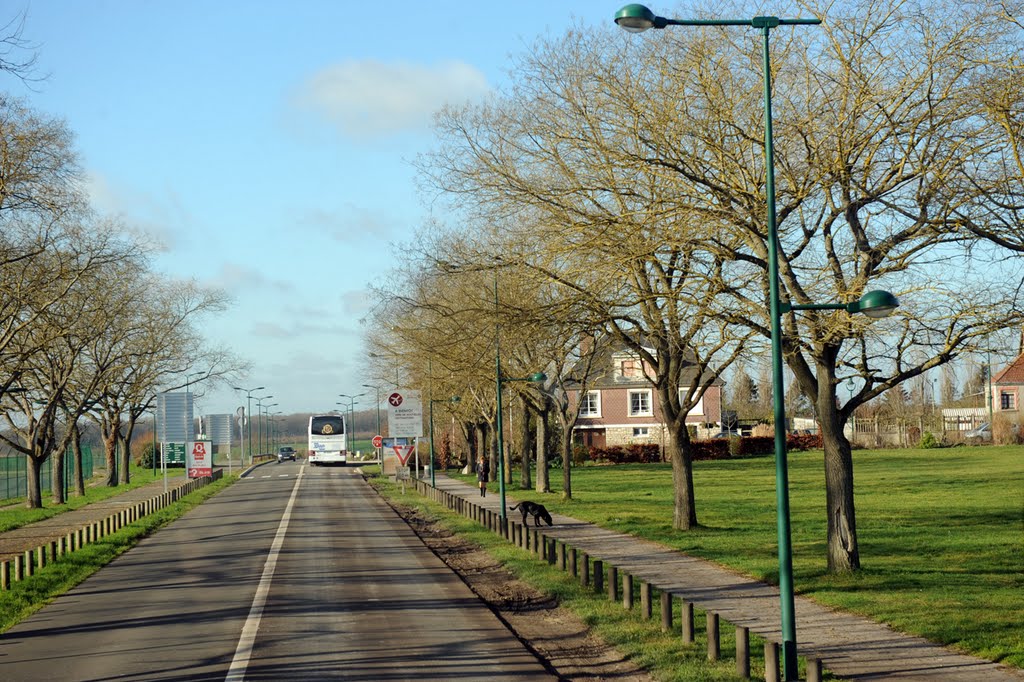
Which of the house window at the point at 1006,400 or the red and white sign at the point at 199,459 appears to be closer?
the red and white sign at the point at 199,459

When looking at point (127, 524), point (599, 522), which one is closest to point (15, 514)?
point (127, 524)

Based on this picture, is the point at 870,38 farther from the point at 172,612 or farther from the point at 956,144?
the point at 172,612

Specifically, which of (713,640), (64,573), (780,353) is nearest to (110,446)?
(64,573)

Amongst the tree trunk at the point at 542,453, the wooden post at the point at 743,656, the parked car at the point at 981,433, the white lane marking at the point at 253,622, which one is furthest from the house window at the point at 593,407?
the wooden post at the point at 743,656

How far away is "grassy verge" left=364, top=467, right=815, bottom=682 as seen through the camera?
11.1 metres

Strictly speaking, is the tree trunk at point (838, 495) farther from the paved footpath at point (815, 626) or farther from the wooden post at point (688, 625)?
the wooden post at point (688, 625)

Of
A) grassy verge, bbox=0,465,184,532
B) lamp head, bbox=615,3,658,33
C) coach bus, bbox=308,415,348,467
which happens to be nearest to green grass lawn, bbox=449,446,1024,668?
lamp head, bbox=615,3,658,33

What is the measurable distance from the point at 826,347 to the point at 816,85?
4.06 metres

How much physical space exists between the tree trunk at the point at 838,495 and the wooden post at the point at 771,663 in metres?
7.81

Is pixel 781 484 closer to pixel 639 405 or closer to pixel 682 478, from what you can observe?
pixel 682 478

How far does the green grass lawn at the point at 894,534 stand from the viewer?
14195 mm

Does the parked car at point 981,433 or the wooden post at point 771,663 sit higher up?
the wooden post at point 771,663

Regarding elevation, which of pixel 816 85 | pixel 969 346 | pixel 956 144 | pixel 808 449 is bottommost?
pixel 808 449

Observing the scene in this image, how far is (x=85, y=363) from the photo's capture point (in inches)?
1986
